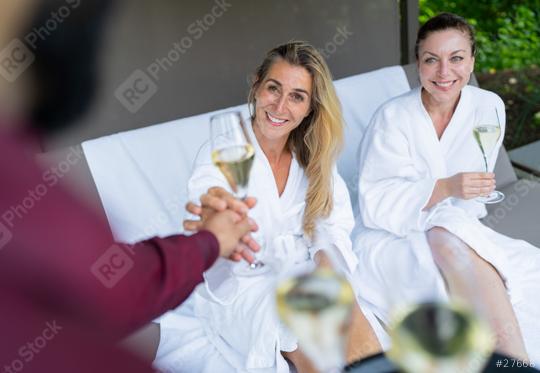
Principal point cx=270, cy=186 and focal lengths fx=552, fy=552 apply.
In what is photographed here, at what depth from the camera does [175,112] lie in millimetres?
3010

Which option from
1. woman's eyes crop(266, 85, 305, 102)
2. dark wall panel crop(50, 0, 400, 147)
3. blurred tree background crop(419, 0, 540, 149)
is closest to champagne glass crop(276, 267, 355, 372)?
woman's eyes crop(266, 85, 305, 102)

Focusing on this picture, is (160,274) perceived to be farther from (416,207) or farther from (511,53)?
(511,53)

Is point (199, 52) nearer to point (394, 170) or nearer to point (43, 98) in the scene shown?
point (43, 98)

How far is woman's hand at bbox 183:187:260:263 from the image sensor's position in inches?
54.1

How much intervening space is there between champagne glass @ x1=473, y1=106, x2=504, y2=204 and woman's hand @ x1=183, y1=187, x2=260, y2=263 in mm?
994

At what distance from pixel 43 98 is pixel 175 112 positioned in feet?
2.38

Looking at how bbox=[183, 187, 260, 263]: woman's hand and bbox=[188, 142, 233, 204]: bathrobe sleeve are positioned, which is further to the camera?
bbox=[188, 142, 233, 204]: bathrobe sleeve

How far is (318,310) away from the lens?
717 mm

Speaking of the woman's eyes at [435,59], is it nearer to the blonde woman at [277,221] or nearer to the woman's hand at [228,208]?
the blonde woman at [277,221]

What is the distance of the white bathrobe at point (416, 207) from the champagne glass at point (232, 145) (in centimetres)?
88

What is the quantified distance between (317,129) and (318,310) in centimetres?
138

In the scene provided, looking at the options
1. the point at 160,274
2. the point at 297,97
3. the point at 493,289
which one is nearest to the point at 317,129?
the point at 297,97

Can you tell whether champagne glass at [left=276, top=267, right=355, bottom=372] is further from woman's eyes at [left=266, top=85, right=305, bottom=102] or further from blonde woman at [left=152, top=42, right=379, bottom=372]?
woman's eyes at [left=266, top=85, right=305, bottom=102]

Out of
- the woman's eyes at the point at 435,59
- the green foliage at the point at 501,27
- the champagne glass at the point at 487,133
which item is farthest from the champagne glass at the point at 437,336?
the green foliage at the point at 501,27
